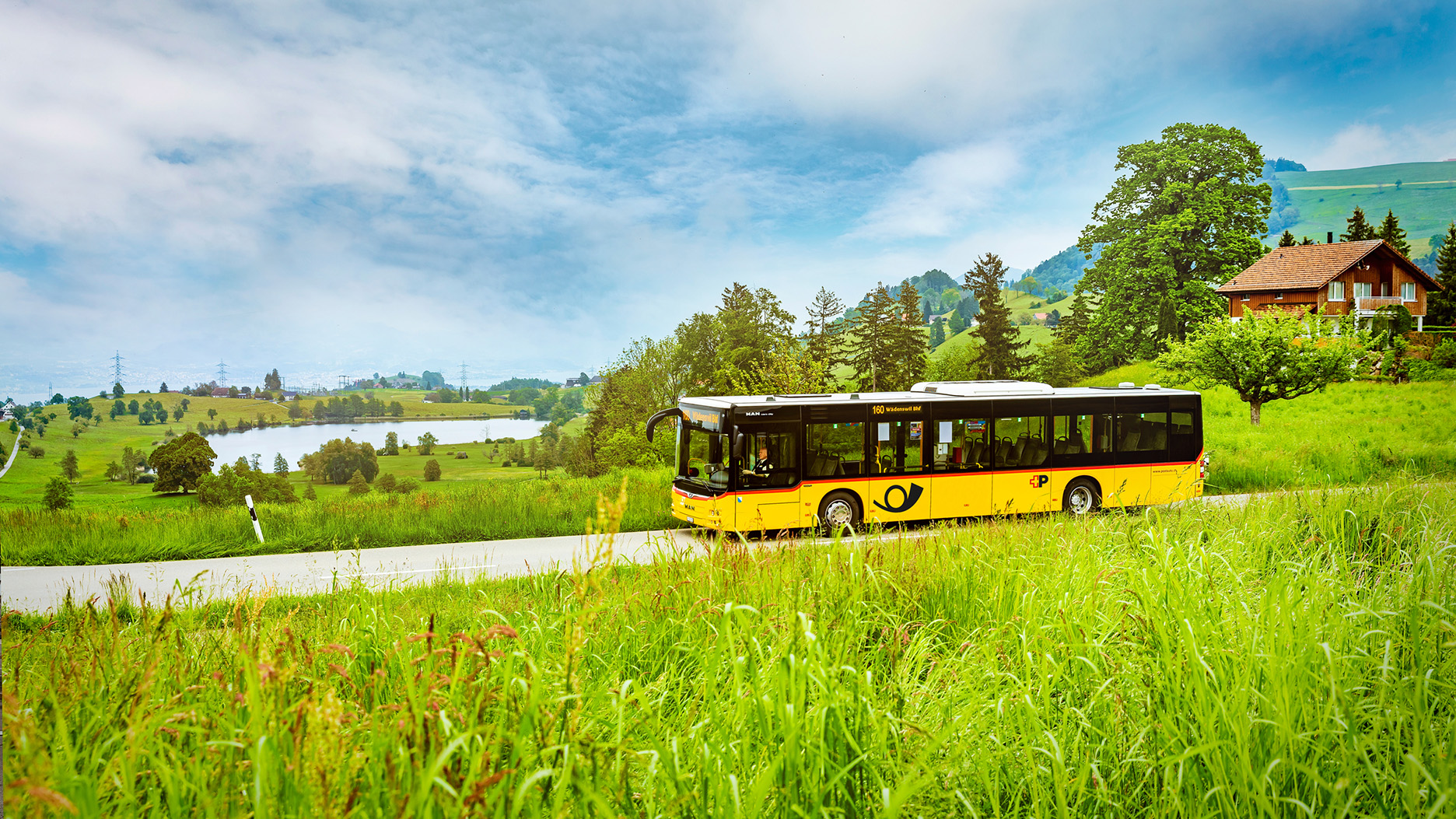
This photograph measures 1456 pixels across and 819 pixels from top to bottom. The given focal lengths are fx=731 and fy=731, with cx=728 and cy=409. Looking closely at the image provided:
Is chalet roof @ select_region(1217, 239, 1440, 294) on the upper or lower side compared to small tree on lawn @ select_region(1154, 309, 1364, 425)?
upper

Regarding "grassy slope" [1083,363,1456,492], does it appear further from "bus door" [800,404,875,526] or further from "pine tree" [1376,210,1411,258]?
"bus door" [800,404,875,526]

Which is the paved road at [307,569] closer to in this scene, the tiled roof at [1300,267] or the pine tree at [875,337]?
the tiled roof at [1300,267]

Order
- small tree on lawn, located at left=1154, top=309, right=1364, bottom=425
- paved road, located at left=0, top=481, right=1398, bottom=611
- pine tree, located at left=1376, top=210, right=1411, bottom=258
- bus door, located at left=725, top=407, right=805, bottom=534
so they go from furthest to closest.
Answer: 1. pine tree, located at left=1376, top=210, right=1411, bottom=258
2. small tree on lawn, located at left=1154, top=309, right=1364, bottom=425
3. bus door, located at left=725, top=407, right=805, bottom=534
4. paved road, located at left=0, top=481, right=1398, bottom=611

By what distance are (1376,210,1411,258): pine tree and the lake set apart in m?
72.4

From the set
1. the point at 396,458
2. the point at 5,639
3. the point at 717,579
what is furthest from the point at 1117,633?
the point at 396,458

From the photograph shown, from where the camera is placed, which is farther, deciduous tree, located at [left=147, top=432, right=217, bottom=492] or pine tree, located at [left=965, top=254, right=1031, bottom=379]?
pine tree, located at [left=965, top=254, right=1031, bottom=379]

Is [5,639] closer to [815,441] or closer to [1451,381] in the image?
[815,441]

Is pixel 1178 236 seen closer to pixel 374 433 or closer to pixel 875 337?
pixel 875 337

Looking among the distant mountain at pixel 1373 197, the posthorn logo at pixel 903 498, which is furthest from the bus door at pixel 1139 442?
the distant mountain at pixel 1373 197

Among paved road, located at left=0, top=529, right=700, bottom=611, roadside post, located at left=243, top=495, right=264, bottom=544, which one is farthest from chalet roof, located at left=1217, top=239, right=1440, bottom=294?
roadside post, located at left=243, top=495, right=264, bottom=544

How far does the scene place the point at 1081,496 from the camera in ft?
45.1

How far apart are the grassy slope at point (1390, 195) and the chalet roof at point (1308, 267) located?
937 millimetres

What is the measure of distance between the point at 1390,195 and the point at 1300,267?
1009cm

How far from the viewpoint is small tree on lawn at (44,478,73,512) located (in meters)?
12.8
